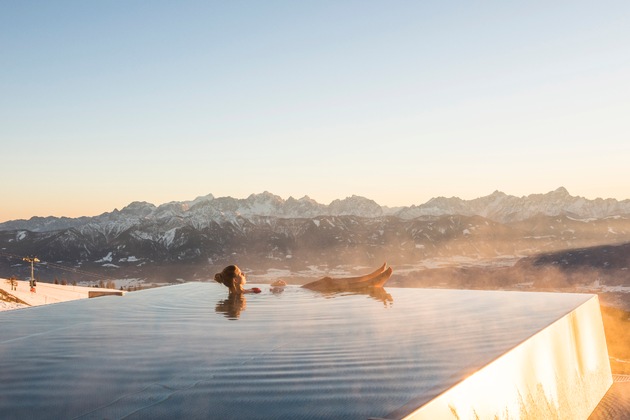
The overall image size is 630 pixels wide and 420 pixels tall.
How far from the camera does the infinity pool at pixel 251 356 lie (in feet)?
19.3

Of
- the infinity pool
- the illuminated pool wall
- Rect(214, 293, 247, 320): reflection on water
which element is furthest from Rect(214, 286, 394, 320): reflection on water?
the illuminated pool wall

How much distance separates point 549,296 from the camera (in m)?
17.5

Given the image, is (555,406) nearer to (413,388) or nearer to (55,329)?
(413,388)

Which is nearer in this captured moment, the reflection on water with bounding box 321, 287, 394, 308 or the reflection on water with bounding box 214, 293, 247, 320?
the reflection on water with bounding box 214, 293, 247, 320

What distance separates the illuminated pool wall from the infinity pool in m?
0.20

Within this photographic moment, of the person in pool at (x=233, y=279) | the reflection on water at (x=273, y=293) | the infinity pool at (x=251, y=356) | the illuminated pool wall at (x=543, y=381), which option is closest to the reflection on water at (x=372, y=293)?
the reflection on water at (x=273, y=293)

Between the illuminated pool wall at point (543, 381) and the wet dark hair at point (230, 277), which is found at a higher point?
the wet dark hair at point (230, 277)

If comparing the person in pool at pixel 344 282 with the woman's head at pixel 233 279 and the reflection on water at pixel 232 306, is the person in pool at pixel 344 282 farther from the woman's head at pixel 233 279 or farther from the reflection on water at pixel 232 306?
the reflection on water at pixel 232 306

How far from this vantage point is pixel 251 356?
8.29 m

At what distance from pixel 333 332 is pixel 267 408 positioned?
505 cm

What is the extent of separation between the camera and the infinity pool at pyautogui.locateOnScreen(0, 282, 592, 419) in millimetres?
5879

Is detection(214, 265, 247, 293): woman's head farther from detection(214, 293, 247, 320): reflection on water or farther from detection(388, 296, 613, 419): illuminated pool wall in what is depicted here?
detection(388, 296, 613, 419): illuminated pool wall

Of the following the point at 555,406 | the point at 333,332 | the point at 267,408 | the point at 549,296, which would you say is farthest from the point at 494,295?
the point at 267,408

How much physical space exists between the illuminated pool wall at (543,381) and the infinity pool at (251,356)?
0.67 ft
